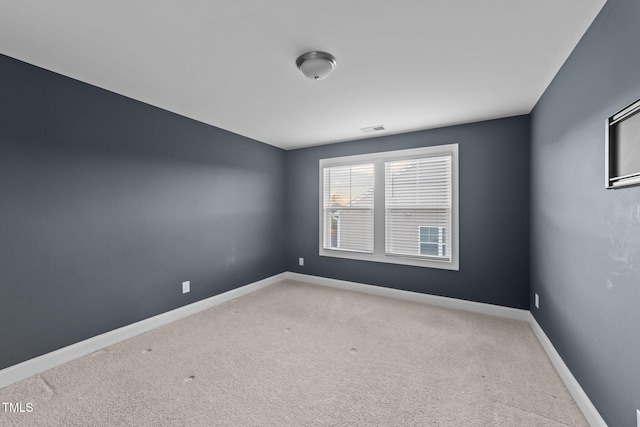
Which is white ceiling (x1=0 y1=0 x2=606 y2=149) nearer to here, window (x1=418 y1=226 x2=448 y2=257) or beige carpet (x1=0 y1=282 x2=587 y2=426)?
window (x1=418 y1=226 x2=448 y2=257)

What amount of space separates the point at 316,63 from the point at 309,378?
7.79 feet

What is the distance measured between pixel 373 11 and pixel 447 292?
3.33 m

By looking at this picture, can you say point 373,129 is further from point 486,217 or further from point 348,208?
point 486,217

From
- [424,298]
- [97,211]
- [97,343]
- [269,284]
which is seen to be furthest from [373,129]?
[97,343]

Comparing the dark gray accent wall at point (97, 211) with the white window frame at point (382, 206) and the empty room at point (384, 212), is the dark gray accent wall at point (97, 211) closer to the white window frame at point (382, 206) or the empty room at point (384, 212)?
the empty room at point (384, 212)

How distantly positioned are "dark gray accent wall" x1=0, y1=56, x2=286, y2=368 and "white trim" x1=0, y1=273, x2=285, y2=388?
0.19ft

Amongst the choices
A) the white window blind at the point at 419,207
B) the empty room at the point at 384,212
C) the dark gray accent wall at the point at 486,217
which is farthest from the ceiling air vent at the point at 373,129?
the white window blind at the point at 419,207

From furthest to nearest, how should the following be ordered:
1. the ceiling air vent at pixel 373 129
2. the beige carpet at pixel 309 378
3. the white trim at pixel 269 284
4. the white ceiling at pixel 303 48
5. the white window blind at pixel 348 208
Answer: the white window blind at pixel 348 208
the ceiling air vent at pixel 373 129
the white trim at pixel 269 284
the beige carpet at pixel 309 378
the white ceiling at pixel 303 48

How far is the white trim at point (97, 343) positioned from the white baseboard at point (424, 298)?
1.50 metres

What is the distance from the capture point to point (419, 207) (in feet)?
12.3

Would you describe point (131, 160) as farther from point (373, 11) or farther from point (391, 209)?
point (391, 209)

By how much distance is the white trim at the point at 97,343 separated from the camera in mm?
1980

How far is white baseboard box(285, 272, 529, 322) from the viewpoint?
3174 millimetres

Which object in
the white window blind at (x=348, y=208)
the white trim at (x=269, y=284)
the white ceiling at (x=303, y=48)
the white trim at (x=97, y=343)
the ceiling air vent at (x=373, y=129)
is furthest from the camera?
the white window blind at (x=348, y=208)
